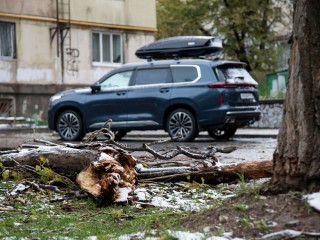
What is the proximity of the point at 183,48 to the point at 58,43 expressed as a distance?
11.0 metres

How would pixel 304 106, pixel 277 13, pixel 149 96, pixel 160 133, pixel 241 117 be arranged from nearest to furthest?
pixel 304 106, pixel 241 117, pixel 149 96, pixel 160 133, pixel 277 13

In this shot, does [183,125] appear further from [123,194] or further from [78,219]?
[78,219]


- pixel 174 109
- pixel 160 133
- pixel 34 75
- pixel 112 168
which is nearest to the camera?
pixel 112 168

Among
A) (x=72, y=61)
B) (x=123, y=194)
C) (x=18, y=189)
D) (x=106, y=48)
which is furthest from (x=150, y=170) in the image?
(x=106, y=48)

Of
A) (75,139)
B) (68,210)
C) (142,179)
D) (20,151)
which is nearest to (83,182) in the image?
(68,210)

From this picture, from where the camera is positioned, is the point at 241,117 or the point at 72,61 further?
the point at 72,61

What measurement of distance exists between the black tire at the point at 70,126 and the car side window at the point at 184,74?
9.97 feet

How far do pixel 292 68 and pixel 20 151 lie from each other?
4.27m

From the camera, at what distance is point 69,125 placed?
18438 mm

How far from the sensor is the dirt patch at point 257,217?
470 cm

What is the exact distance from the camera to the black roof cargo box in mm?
18359

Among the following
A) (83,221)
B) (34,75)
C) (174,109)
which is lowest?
(83,221)

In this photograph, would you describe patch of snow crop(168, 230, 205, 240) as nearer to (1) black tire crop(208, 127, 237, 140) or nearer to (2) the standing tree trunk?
(2) the standing tree trunk

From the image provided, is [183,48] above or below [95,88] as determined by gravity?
above
